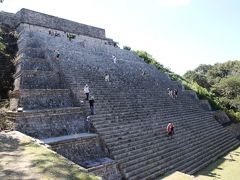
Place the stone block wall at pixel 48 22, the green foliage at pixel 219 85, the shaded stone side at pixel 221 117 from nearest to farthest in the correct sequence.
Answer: the stone block wall at pixel 48 22
the shaded stone side at pixel 221 117
the green foliage at pixel 219 85

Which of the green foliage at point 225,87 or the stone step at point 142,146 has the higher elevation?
the green foliage at point 225,87

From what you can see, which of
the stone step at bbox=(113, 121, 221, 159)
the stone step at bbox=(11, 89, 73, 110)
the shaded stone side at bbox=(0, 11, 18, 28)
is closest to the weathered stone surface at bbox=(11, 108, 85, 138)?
the stone step at bbox=(11, 89, 73, 110)

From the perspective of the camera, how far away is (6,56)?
16578mm

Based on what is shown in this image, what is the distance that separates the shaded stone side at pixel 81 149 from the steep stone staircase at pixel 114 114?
1.5 inches

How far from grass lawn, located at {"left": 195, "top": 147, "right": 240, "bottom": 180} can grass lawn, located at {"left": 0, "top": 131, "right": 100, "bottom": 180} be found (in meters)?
6.58

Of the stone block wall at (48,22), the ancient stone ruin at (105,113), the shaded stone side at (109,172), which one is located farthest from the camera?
the stone block wall at (48,22)

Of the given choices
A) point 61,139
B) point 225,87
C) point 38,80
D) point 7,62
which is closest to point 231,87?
point 225,87

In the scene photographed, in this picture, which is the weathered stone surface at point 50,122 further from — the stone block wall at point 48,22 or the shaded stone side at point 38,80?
the stone block wall at point 48,22

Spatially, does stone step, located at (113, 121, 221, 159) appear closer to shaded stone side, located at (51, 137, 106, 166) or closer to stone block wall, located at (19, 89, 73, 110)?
shaded stone side, located at (51, 137, 106, 166)

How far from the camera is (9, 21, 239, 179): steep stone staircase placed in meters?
10.4

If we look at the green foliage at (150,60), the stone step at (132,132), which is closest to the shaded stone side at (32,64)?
the stone step at (132,132)

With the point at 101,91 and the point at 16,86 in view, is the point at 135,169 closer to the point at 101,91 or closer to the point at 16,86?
the point at 101,91

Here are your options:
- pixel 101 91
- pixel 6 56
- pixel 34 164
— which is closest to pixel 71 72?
pixel 101 91

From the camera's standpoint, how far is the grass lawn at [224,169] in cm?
1177
